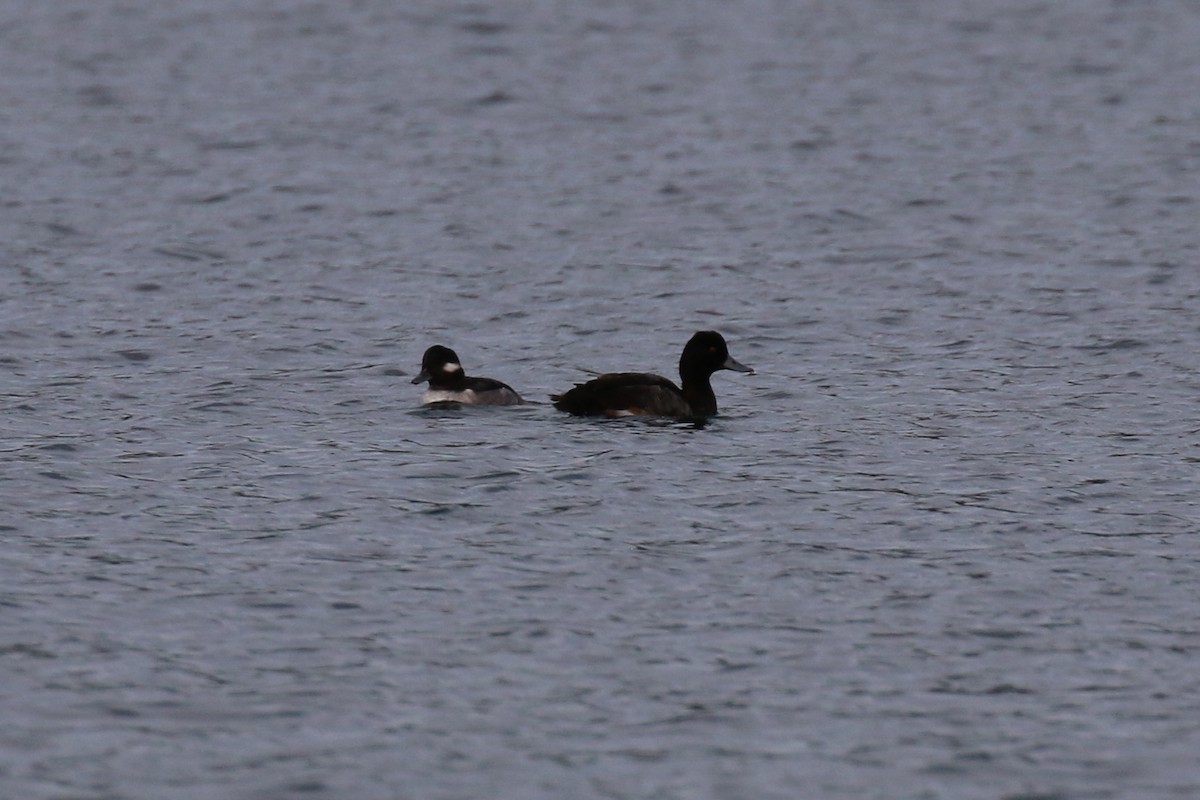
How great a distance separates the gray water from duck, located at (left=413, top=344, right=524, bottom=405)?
487 mm

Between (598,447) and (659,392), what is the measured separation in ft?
4.82

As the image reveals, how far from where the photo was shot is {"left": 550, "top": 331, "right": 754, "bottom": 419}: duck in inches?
706

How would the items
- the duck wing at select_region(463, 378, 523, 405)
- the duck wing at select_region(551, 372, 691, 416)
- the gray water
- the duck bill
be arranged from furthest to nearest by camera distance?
the duck bill
the duck wing at select_region(463, 378, 523, 405)
the duck wing at select_region(551, 372, 691, 416)
the gray water

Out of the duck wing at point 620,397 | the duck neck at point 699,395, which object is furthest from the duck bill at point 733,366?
the duck wing at point 620,397

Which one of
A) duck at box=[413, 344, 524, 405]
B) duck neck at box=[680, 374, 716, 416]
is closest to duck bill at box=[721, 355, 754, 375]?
duck neck at box=[680, 374, 716, 416]

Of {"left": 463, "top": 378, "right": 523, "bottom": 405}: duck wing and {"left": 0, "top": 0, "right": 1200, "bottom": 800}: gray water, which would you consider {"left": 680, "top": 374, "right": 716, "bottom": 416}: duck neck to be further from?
{"left": 463, "top": 378, "right": 523, "bottom": 405}: duck wing

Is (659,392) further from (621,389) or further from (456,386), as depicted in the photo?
(456,386)

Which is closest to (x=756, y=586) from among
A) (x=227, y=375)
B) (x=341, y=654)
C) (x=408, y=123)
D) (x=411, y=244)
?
(x=341, y=654)

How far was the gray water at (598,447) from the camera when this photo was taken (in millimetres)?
10703

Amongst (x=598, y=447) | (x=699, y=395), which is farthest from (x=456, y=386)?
(x=699, y=395)

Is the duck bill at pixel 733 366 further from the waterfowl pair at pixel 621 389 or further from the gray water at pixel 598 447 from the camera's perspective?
the gray water at pixel 598 447

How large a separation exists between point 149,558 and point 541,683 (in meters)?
3.53

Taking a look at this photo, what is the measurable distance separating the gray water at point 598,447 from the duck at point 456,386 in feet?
1.60

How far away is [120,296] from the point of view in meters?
24.0
